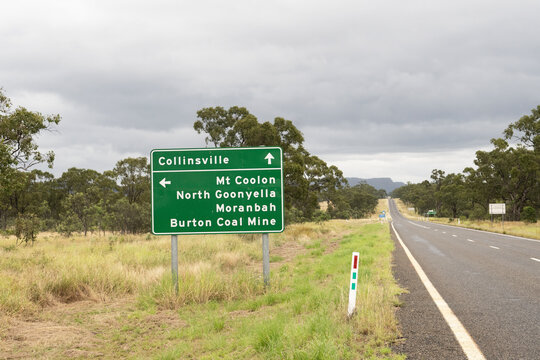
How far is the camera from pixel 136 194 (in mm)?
61406

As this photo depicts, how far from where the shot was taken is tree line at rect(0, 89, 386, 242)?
19.4 metres

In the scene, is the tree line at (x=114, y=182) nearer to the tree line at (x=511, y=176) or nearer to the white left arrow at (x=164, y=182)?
the white left arrow at (x=164, y=182)

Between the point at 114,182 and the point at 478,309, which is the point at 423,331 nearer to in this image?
the point at 478,309

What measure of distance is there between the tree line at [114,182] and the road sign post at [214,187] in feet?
27.3

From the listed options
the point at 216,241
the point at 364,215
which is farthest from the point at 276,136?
the point at 364,215

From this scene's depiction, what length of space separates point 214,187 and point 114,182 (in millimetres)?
56609

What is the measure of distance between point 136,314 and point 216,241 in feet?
39.0

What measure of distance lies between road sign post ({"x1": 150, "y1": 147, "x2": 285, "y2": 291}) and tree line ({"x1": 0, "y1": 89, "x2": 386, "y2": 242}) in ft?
27.3

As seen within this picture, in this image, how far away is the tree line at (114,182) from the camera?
1941 cm

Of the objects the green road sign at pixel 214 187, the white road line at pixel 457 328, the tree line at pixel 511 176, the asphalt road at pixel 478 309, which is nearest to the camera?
the white road line at pixel 457 328

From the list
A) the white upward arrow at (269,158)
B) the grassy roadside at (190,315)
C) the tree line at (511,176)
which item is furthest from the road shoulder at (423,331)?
the tree line at (511,176)

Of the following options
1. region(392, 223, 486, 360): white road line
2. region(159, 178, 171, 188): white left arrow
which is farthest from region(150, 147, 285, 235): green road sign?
region(392, 223, 486, 360): white road line

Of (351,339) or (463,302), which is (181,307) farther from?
(463,302)

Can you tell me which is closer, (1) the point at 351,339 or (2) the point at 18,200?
(1) the point at 351,339
